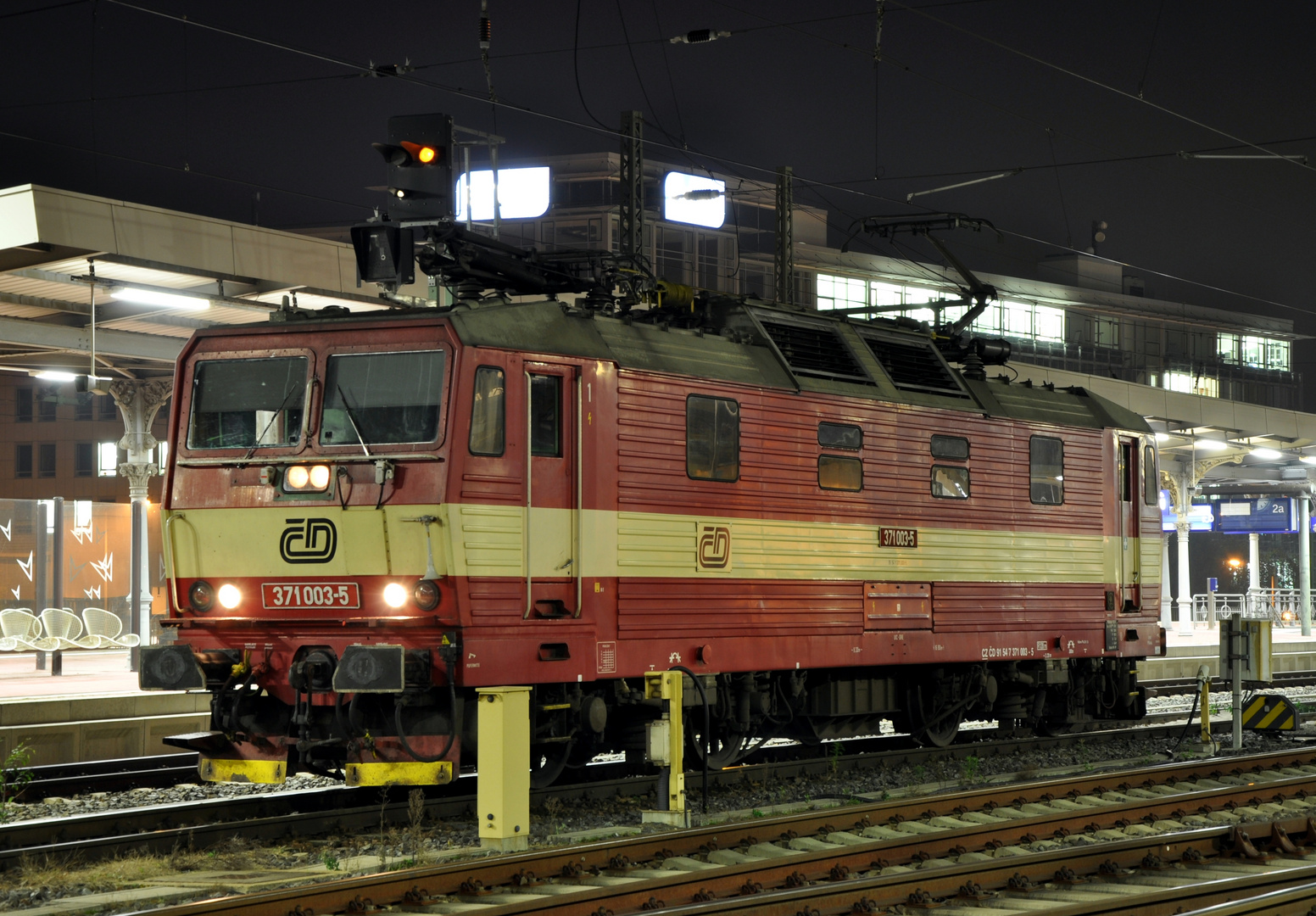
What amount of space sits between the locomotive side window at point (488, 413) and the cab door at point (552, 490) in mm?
222

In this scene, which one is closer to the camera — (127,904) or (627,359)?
(127,904)

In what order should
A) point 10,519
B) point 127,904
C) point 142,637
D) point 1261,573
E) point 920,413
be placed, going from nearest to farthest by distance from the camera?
point 127,904, point 920,413, point 10,519, point 142,637, point 1261,573

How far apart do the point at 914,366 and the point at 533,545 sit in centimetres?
597

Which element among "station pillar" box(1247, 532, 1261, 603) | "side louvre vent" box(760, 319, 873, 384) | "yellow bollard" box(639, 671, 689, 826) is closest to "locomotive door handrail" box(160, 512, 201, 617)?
"yellow bollard" box(639, 671, 689, 826)

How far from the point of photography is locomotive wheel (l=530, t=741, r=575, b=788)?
38.8 feet

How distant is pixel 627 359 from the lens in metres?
12.2

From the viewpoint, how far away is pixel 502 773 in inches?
392

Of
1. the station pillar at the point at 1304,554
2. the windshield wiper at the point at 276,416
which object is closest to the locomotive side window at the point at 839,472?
the windshield wiper at the point at 276,416

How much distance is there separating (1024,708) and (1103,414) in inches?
145

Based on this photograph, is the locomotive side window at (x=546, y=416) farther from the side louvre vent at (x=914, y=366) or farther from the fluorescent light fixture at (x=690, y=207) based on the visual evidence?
the fluorescent light fixture at (x=690, y=207)

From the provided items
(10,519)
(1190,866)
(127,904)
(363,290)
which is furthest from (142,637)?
(1190,866)

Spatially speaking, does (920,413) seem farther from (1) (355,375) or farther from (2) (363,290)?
(2) (363,290)

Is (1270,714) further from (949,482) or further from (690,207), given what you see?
(690,207)

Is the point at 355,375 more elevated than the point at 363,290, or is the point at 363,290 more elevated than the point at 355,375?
the point at 363,290
